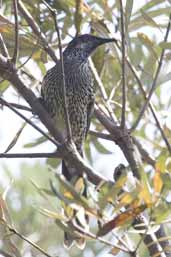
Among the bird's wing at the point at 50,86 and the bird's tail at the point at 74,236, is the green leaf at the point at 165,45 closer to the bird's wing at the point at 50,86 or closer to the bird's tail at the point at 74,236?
the bird's tail at the point at 74,236

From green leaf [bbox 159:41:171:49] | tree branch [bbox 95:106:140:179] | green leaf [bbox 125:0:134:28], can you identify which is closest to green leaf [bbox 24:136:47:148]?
tree branch [bbox 95:106:140:179]

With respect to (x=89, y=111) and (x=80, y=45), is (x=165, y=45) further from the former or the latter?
(x=80, y=45)

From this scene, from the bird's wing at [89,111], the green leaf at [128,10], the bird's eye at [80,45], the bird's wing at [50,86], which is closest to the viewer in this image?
the green leaf at [128,10]

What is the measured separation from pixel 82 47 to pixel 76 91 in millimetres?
283

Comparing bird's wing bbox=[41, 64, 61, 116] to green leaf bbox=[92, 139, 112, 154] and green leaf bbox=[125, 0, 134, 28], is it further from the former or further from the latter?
green leaf bbox=[125, 0, 134, 28]

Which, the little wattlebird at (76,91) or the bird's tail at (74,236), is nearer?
the bird's tail at (74,236)

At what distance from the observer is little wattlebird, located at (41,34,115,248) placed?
148 inches

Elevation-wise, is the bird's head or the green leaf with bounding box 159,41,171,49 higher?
the bird's head

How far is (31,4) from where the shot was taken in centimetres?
363

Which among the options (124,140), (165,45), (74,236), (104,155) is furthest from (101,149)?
(74,236)

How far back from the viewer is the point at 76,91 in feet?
13.1

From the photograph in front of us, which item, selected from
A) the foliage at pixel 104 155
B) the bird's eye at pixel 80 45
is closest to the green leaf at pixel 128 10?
the foliage at pixel 104 155

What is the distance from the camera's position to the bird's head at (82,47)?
12.8ft

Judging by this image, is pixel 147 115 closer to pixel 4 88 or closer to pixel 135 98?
pixel 135 98
